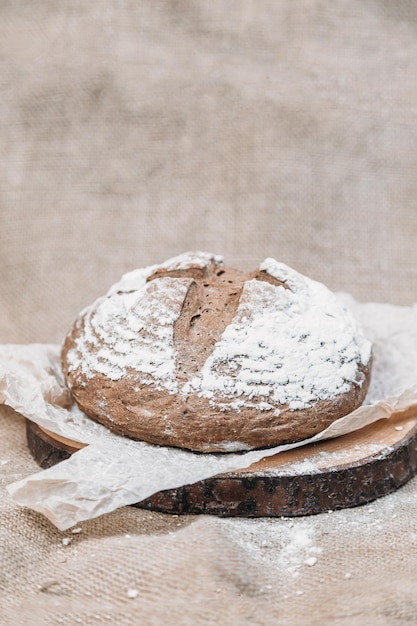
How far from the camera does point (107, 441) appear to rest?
2.28 meters

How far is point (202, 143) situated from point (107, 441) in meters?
1.75

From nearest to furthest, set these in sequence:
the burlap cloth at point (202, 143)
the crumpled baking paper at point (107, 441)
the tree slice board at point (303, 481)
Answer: the crumpled baking paper at point (107, 441)
the tree slice board at point (303, 481)
the burlap cloth at point (202, 143)

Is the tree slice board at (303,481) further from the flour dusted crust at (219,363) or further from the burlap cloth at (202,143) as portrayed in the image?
the burlap cloth at (202,143)

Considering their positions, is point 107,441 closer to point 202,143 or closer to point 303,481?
point 303,481

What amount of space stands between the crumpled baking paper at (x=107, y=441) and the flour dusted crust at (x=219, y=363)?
0.05 meters

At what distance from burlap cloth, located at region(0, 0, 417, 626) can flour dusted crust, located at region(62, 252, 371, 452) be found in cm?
113

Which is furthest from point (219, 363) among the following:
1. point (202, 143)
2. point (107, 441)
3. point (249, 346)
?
point (202, 143)

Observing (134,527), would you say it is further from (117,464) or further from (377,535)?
(377,535)

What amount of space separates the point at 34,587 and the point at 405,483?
1.05 m

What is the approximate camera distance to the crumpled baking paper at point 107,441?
2031mm

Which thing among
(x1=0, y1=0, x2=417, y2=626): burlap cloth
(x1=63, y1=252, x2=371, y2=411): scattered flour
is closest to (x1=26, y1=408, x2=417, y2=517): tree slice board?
(x1=63, y1=252, x2=371, y2=411): scattered flour

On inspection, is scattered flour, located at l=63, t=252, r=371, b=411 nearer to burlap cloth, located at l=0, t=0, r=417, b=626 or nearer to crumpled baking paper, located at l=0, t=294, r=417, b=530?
crumpled baking paper, located at l=0, t=294, r=417, b=530

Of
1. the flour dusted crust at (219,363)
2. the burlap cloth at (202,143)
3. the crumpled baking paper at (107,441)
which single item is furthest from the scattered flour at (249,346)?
the burlap cloth at (202,143)

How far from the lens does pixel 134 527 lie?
2.10m
